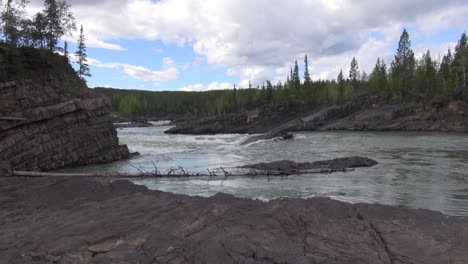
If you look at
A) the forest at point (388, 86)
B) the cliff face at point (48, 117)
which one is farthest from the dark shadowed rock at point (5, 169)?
the forest at point (388, 86)

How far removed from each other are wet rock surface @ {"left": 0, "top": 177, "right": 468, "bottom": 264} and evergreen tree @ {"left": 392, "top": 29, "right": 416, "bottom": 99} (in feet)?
302

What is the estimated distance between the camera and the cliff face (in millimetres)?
33094

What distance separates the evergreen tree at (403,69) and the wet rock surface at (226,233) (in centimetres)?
9218

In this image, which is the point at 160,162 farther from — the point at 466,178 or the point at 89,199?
the point at 466,178

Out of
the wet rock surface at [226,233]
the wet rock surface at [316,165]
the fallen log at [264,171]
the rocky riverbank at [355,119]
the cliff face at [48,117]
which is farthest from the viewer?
the rocky riverbank at [355,119]

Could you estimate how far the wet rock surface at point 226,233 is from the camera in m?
10.6

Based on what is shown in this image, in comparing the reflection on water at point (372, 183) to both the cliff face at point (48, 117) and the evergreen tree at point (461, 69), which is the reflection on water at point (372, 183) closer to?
the cliff face at point (48, 117)

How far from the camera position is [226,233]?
39.7 feet

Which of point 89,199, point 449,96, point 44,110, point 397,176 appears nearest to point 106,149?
point 44,110

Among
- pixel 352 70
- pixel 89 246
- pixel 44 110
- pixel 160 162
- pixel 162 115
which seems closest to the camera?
pixel 89 246

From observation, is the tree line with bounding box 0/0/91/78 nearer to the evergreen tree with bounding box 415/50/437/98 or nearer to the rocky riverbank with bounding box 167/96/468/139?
the rocky riverbank with bounding box 167/96/468/139

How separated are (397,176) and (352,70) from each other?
12951cm

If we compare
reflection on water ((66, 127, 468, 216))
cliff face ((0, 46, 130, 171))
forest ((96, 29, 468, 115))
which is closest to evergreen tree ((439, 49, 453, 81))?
forest ((96, 29, 468, 115))

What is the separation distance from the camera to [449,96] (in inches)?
3287
